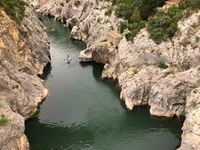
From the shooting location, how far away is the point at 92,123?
217ft

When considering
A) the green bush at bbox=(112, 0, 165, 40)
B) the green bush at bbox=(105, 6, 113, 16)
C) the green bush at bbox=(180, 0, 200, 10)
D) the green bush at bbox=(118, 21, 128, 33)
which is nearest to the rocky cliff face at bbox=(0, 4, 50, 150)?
the green bush at bbox=(118, 21, 128, 33)

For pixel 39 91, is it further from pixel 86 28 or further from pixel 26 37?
pixel 86 28

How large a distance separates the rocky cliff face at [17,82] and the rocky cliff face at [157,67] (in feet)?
46.7

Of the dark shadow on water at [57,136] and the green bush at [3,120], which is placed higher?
the green bush at [3,120]

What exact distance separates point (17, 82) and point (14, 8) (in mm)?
24934

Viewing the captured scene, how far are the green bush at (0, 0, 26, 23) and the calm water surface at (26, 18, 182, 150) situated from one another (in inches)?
530

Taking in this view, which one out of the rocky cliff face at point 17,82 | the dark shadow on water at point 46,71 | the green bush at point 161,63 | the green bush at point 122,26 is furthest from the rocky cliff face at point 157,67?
the rocky cliff face at point 17,82

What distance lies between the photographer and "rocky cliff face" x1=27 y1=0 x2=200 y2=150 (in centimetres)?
6550

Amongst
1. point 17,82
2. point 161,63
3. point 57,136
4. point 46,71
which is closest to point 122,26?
point 161,63

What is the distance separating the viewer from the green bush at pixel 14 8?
3000 inches

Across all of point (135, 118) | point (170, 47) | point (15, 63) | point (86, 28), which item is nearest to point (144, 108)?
point (135, 118)

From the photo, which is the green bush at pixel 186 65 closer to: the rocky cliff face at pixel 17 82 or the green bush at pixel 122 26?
the green bush at pixel 122 26

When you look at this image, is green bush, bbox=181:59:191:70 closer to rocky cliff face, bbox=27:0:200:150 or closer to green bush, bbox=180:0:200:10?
rocky cliff face, bbox=27:0:200:150

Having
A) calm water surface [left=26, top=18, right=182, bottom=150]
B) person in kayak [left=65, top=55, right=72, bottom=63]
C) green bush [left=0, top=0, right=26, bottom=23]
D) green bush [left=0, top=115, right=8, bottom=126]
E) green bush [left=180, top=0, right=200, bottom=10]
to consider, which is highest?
green bush [left=180, top=0, right=200, bottom=10]
